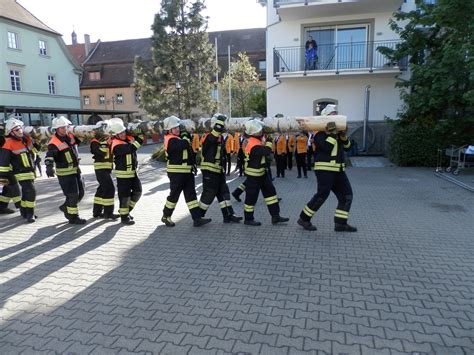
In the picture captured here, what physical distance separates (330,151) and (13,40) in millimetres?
33064

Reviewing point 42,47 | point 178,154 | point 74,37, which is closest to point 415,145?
point 178,154

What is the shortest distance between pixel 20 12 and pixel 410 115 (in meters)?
33.0

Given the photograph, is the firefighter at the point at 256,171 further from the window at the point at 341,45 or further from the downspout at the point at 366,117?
the window at the point at 341,45

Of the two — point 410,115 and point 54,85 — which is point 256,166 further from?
point 54,85

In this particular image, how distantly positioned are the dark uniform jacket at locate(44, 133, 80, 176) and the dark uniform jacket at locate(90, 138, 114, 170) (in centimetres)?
38

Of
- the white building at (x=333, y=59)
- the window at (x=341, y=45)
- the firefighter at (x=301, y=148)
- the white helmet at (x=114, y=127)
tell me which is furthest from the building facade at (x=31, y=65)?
the white helmet at (x=114, y=127)

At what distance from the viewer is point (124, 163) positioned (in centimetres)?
669

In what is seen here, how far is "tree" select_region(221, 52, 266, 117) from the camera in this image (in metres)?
26.3

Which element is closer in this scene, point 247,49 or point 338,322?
point 338,322

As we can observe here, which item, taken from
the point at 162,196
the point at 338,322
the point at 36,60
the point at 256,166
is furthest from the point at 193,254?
the point at 36,60

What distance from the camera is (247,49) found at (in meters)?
41.7

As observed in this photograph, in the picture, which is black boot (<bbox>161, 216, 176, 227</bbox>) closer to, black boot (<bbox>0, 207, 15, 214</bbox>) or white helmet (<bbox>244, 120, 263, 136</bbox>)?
white helmet (<bbox>244, 120, 263, 136</bbox>)

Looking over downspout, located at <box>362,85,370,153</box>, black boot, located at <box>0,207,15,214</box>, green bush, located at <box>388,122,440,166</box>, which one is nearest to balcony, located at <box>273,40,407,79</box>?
downspout, located at <box>362,85,370,153</box>

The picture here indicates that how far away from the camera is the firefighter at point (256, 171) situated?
652cm
